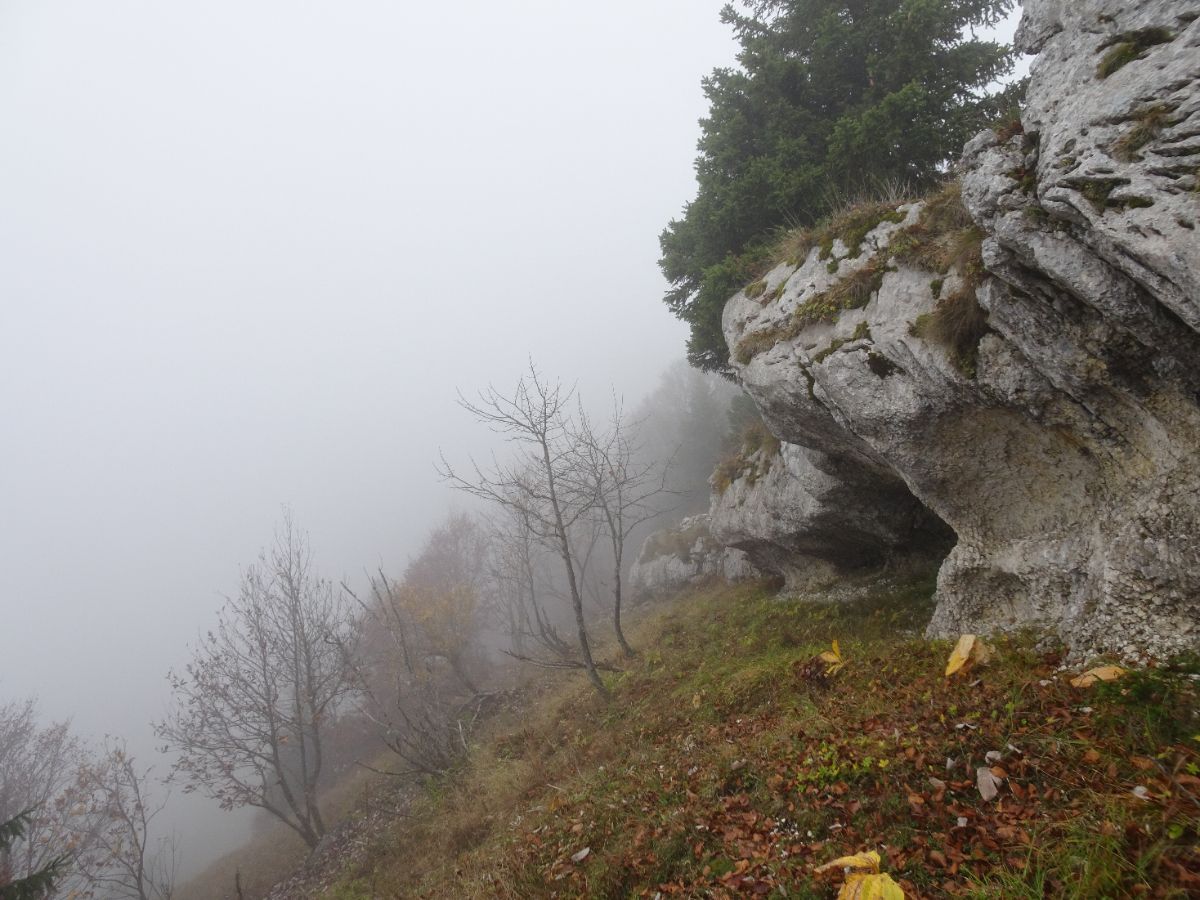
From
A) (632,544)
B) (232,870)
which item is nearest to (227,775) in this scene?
(232,870)

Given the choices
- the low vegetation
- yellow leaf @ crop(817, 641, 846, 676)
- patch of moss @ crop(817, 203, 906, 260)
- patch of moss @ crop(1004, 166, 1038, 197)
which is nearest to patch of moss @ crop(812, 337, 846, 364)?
the low vegetation

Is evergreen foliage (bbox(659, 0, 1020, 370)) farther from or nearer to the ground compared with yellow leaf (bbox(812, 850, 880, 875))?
farther from the ground

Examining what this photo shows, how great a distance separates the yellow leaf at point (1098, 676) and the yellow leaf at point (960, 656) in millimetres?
1072

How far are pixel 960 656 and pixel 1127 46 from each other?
6100 millimetres

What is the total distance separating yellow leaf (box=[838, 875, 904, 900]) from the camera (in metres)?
3.01

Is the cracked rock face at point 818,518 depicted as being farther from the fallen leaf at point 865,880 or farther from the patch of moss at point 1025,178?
the fallen leaf at point 865,880

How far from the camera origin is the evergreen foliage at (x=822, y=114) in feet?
31.7

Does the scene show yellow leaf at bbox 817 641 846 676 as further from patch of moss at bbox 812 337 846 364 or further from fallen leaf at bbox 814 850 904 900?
patch of moss at bbox 812 337 846 364

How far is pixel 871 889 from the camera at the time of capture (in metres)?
3.12

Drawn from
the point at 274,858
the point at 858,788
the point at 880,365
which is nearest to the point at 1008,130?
the point at 880,365

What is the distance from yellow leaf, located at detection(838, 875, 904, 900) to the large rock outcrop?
352 cm

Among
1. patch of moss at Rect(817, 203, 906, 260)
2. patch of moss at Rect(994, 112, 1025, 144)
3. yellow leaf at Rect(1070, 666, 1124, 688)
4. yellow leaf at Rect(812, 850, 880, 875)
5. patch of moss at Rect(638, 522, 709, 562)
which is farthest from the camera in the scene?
patch of moss at Rect(638, 522, 709, 562)

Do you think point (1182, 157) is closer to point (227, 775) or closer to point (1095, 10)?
point (1095, 10)

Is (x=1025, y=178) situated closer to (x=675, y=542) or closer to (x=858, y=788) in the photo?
(x=858, y=788)
